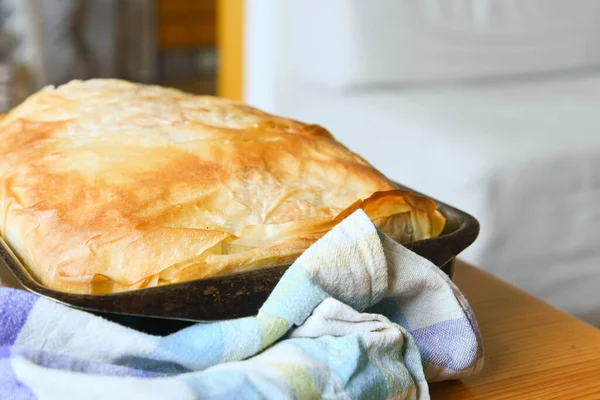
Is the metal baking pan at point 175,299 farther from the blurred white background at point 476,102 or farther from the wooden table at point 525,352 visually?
the blurred white background at point 476,102

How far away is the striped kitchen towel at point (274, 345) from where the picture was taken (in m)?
0.46

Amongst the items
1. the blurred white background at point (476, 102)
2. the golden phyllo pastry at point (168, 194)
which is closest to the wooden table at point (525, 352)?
the golden phyllo pastry at point (168, 194)

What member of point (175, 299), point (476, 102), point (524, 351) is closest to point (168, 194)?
point (175, 299)

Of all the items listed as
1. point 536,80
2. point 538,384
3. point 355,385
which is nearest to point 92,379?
point 355,385

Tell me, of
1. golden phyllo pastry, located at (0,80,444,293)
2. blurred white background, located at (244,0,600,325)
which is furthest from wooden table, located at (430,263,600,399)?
blurred white background, located at (244,0,600,325)

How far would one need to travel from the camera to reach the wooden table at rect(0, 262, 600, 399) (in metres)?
0.58

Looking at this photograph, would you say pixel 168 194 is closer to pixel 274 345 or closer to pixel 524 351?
pixel 274 345

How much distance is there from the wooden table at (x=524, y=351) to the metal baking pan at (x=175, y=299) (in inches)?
3.4

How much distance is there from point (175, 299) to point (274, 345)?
0.07 m

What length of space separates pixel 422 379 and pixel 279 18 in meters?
1.34

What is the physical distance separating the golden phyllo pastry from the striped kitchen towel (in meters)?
0.04

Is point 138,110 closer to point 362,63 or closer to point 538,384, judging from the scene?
point 538,384

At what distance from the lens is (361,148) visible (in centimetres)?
156

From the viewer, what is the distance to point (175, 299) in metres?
0.48
